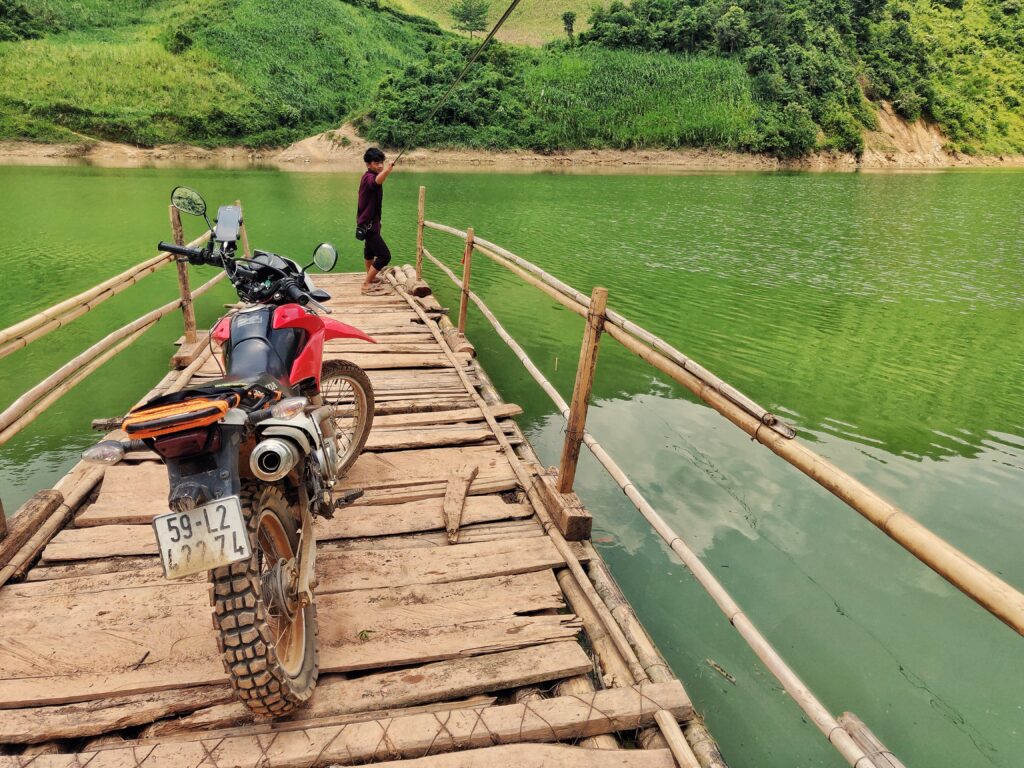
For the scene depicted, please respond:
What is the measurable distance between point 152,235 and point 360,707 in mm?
14787

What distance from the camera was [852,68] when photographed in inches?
1972

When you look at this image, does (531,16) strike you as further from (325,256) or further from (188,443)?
(188,443)

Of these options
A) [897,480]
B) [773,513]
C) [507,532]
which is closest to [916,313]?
[897,480]

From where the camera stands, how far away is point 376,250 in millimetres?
7301

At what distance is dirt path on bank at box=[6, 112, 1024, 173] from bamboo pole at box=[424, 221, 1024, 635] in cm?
3709

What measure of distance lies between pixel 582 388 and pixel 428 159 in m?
37.9

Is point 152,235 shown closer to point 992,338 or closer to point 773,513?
point 773,513

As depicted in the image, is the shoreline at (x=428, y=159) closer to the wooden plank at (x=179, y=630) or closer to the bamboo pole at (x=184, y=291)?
the bamboo pole at (x=184, y=291)

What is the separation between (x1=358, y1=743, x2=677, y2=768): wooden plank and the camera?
5.61 feet

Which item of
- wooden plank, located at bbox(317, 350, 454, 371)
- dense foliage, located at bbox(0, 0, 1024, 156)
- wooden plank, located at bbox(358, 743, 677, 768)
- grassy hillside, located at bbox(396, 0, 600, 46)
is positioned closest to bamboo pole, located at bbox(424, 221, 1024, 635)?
wooden plank, located at bbox(358, 743, 677, 768)

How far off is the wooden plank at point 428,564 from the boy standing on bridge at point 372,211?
456 centimetres

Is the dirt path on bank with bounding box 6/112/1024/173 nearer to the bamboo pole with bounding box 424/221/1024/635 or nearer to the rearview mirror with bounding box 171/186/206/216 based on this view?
the rearview mirror with bounding box 171/186/206/216

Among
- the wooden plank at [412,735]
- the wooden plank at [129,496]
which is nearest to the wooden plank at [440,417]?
the wooden plank at [129,496]

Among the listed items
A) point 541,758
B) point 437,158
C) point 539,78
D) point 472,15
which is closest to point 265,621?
point 541,758
